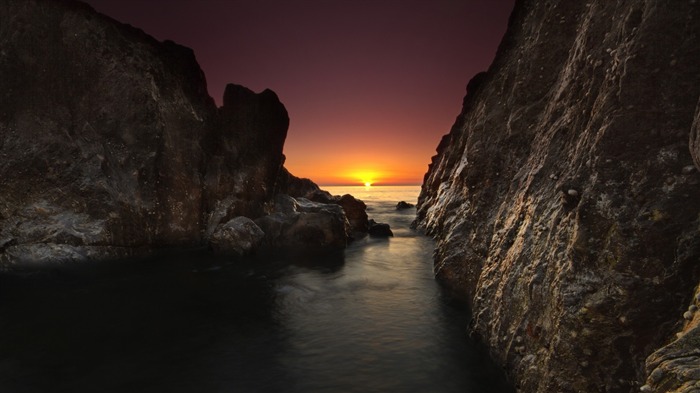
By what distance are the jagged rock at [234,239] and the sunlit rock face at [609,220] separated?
50.0 ft

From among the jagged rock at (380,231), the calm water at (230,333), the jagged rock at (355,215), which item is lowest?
the calm water at (230,333)

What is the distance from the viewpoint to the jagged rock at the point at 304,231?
23016 millimetres

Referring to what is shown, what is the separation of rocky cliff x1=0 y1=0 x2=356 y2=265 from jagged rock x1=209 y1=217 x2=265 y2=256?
0.27ft

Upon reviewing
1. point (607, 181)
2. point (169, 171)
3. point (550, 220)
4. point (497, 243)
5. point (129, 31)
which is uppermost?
point (129, 31)

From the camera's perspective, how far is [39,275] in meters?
15.4

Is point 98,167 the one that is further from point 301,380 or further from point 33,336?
point 301,380

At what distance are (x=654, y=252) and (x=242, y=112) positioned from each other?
24858mm

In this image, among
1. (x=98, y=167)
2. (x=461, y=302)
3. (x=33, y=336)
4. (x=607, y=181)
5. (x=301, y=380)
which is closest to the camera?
(x=607, y=181)

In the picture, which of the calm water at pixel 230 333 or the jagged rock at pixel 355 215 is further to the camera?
the jagged rock at pixel 355 215

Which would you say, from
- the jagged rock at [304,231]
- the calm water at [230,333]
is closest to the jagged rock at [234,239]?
the jagged rock at [304,231]

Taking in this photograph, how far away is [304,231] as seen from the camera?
2345cm

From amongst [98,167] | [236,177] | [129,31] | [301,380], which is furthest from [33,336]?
[129,31]

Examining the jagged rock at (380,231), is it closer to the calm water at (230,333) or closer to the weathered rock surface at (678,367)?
the calm water at (230,333)

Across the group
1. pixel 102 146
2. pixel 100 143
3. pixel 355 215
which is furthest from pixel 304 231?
pixel 100 143
